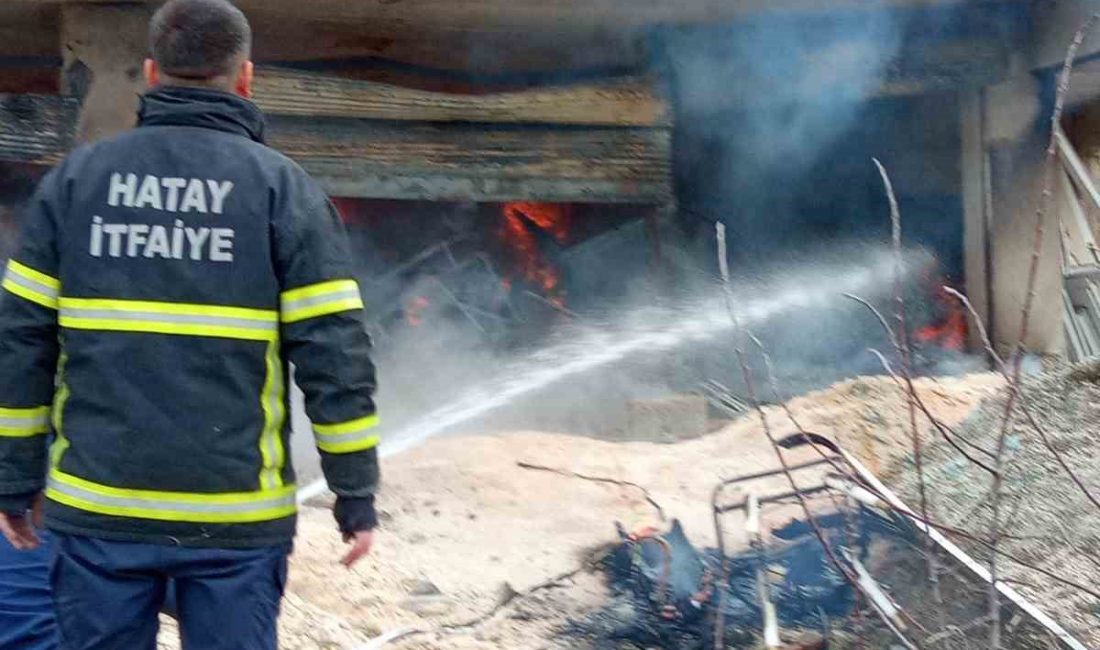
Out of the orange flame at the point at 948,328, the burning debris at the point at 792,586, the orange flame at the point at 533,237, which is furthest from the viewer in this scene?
A: the orange flame at the point at 948,328

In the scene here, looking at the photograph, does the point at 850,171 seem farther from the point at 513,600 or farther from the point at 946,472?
the point at 513,600

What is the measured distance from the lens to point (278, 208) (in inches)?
84.1

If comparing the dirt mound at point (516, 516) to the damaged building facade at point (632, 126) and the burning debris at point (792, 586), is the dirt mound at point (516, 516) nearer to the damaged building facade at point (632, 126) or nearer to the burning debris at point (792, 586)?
the burning debris at point (792, 586)

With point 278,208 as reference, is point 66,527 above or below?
below

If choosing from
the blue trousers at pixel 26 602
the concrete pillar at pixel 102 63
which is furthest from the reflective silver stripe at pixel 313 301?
the concrete pillar at pixel 102 63

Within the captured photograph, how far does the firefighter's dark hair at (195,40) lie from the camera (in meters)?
2.18

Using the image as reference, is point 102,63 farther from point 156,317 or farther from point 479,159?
point 156,317

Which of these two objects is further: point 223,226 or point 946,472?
point 946,472

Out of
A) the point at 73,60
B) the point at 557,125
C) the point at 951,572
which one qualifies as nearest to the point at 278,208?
the point at 951,572

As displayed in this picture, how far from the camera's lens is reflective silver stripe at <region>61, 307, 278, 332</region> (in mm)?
2059

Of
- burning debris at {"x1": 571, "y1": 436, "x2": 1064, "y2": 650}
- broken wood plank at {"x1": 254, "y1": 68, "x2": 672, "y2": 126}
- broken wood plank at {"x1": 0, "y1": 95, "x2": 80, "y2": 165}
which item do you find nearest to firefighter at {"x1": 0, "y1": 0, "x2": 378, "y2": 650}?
burning debris at {"x1": 571, "y1": 436, "x2": 1064, "y2": 650}

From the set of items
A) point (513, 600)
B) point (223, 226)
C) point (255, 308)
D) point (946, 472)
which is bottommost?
point (513, 600)

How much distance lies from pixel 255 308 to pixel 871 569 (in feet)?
7.56

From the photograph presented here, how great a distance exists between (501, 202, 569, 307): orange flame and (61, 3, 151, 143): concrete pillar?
248 cm
